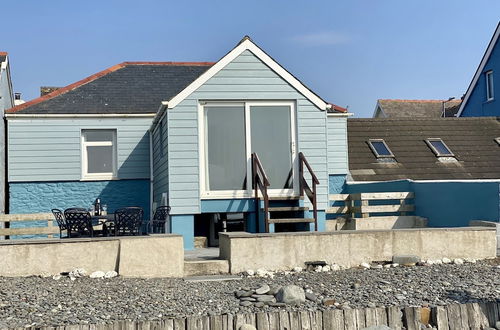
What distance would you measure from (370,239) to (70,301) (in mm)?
5045

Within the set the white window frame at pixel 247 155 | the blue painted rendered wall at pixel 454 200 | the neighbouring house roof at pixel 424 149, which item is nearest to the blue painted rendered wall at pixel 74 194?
the white window frame at pixel 247 155

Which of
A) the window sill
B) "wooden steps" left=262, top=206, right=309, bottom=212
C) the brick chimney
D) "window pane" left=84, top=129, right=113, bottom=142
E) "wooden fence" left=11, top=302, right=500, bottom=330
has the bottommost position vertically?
"wooden fence" left=11, top=302, right=500, bottom=330

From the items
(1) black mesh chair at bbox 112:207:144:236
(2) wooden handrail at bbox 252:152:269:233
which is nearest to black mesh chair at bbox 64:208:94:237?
(1) black mesh chair at bbox 112:207:144:236

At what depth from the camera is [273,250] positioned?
10.0 meters

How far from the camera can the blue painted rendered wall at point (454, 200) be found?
1215 centimetres

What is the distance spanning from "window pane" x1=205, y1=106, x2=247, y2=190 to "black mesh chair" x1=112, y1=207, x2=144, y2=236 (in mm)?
2842

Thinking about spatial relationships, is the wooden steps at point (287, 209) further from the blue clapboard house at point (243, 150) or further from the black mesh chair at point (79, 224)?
the black mesh chair at point (79, 224)

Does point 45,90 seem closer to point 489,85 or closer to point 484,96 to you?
point 484,96

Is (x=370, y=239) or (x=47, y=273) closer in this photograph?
(x=47, y=273)

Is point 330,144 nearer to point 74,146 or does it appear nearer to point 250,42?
point 250,42

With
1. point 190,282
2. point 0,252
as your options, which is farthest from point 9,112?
point 190,282

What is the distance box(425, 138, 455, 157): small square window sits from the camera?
18.6 metres

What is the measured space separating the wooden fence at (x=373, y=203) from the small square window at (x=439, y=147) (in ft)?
11.0

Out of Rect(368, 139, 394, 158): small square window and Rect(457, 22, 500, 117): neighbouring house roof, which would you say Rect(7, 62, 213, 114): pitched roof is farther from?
Rect(457, 22, 500, 117): neighbouring house roof
